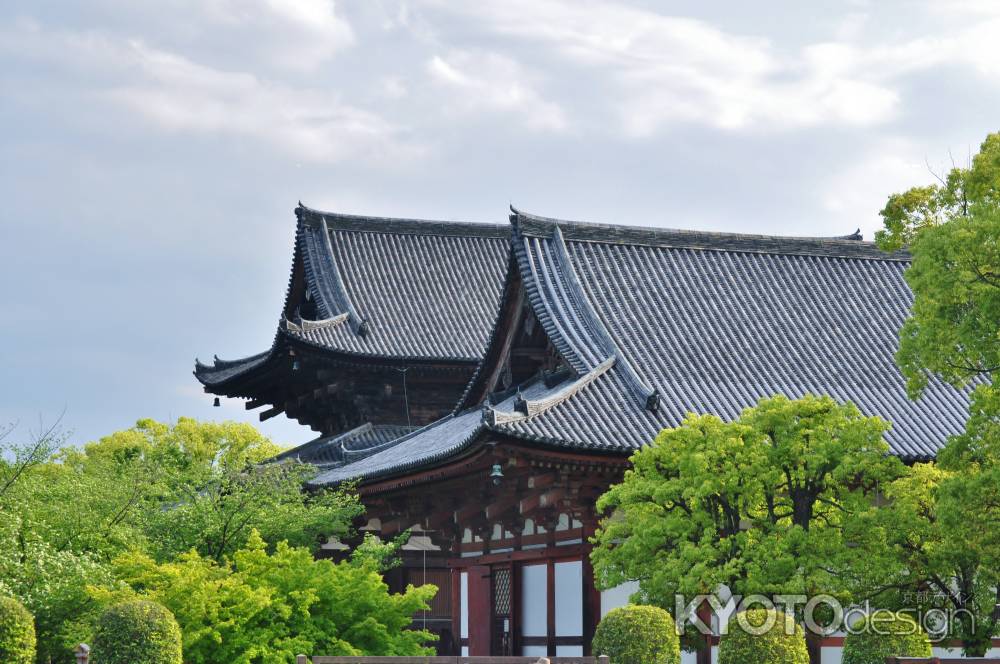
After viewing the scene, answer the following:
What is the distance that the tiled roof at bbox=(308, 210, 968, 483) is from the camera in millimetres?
26000

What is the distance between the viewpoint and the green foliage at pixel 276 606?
2012cm

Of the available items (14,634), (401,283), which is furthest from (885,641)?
(401,283)

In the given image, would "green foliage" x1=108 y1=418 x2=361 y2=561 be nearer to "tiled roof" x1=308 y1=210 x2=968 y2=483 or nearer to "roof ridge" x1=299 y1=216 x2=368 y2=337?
"tiled roof" x1=308 y1=210 x2=968 y2=483

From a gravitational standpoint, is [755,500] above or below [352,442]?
below

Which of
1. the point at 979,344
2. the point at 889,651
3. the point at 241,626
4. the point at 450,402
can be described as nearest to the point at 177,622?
the point at 241,626

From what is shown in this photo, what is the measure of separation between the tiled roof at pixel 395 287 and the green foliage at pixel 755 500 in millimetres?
19894

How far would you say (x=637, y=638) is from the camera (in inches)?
732

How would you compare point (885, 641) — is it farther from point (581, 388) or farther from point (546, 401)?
point (581, 388)

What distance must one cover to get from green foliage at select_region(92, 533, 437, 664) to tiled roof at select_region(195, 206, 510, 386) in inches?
731

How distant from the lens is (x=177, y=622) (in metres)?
19.8

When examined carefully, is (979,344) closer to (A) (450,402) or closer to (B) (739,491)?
(B) (739,491)

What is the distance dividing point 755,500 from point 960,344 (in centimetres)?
371

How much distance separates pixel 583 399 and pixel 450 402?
1527cm

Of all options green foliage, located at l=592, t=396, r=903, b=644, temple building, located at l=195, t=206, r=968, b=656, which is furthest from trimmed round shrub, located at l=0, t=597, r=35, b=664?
green foliage, located at l=592, t=396, r=903, b=644
